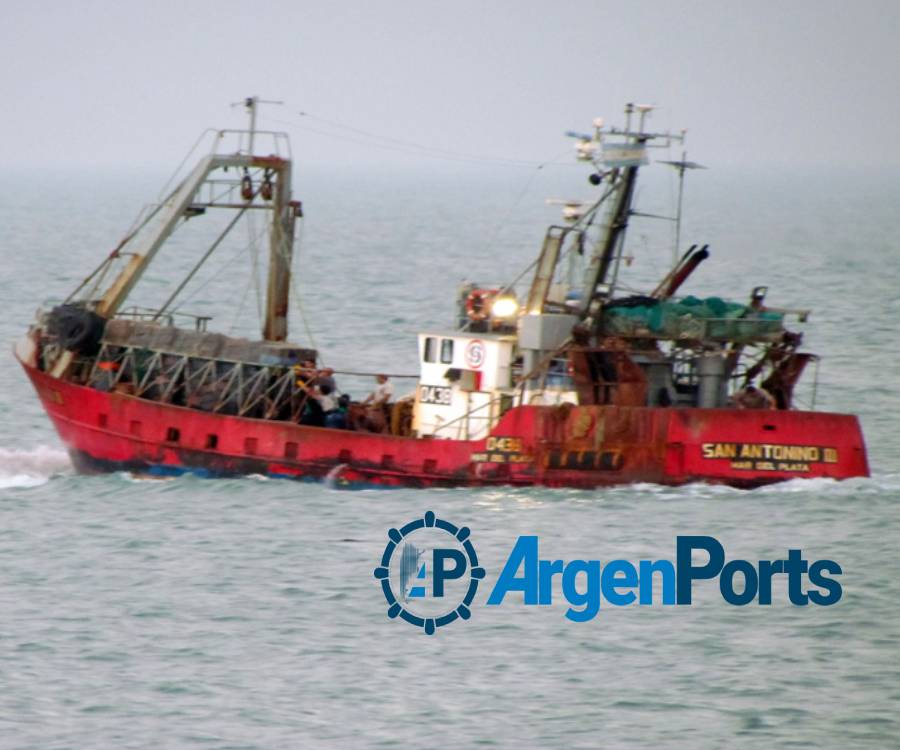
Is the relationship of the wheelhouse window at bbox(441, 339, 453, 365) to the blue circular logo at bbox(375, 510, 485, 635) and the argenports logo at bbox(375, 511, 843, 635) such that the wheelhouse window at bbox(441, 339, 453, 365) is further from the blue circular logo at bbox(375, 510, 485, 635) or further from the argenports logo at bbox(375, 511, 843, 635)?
the argenports logo at bbox(375, 511, 843, 635)

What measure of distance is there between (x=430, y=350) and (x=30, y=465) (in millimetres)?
8051

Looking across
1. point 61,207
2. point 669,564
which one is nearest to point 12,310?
point 669,564

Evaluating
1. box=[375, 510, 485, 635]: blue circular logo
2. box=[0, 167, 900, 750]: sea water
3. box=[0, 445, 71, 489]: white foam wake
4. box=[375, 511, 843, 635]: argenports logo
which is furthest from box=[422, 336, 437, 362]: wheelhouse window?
box=[0, 445, 71, 489]: white foam wake

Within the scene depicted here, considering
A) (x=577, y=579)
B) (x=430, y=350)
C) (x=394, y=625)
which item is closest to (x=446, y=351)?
(x=430, y=350)

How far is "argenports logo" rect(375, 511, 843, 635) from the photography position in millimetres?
27672

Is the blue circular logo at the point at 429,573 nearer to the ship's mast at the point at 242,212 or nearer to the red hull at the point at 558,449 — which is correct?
the red hull at the point at 558,449

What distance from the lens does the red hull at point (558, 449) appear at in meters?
33.6

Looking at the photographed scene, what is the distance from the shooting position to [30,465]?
38000 millimetres

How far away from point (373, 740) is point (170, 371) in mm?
14951

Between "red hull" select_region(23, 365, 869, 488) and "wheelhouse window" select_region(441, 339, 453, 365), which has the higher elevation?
"wheelhouse window" select_region(441, 339, 453, 365)

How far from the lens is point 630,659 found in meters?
25.3

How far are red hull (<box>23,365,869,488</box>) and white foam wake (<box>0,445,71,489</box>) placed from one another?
266cm

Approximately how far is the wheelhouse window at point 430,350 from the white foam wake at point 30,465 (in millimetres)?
7173

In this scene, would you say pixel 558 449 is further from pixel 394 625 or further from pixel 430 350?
pixel 394 625
